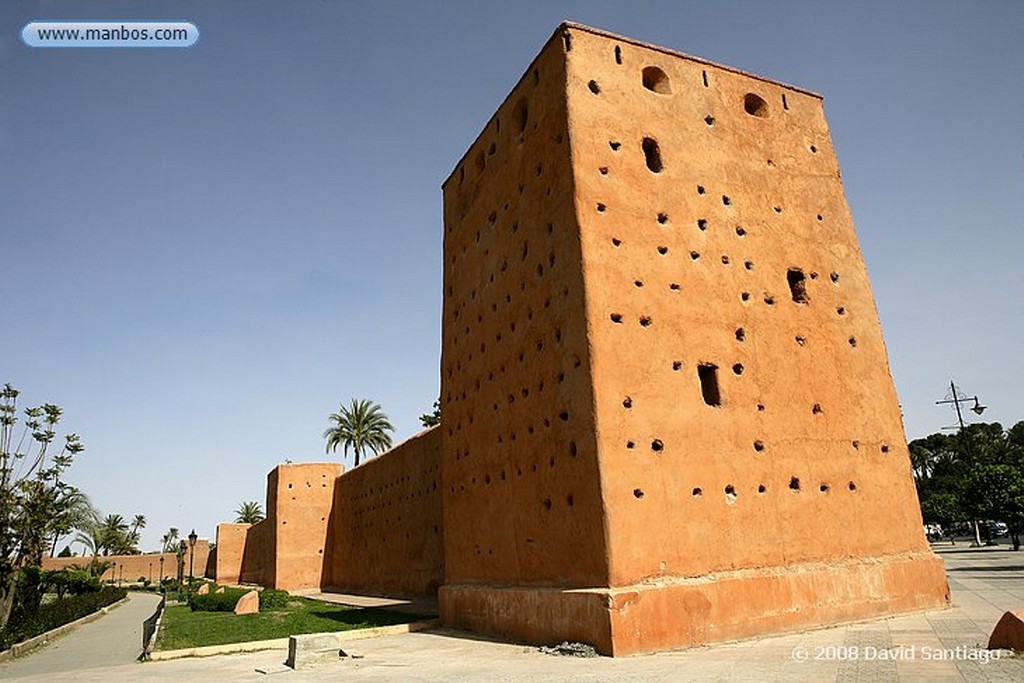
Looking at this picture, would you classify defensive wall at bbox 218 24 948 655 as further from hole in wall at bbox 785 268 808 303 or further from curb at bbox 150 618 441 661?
curb at bbox 150 618 441 661

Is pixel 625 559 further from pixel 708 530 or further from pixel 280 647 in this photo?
pixel 280 647

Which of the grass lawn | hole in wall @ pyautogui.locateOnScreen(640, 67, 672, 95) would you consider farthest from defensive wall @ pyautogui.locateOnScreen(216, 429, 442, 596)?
hole in wall @ pyautogui.locateOnScreen(640, 67, 672, 95)

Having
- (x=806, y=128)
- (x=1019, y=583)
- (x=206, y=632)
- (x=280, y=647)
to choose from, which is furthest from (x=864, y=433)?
(x=206, y=632)

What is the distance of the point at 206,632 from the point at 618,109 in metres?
12.4

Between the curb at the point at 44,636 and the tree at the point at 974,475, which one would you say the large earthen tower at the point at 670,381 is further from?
the tree at the point at 974,475

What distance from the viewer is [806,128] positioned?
11.6 m

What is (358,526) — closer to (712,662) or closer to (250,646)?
(250,646)

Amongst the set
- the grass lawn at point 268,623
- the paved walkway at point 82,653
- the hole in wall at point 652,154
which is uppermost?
the hole in wall at point 652,154

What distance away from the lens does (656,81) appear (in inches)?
417

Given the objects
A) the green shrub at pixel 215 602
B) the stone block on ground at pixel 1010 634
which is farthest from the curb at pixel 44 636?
the stone block on ground at pixel 1010 634

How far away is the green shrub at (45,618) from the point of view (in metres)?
14.9

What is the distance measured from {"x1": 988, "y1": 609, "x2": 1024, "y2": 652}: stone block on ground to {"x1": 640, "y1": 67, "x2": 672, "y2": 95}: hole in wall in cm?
783

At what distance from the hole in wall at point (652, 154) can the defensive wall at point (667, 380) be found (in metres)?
0.03

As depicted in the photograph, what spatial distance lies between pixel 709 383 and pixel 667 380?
2.68ft
